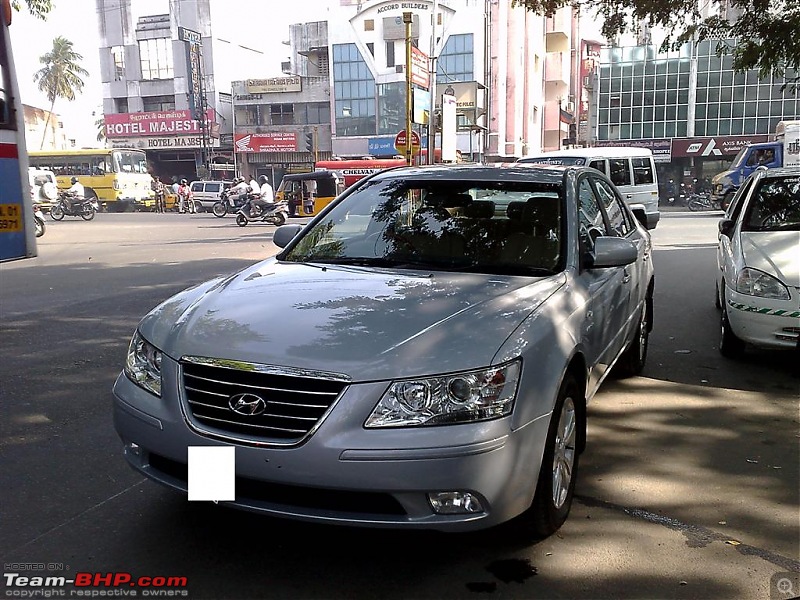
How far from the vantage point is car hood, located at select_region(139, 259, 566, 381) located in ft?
8.93

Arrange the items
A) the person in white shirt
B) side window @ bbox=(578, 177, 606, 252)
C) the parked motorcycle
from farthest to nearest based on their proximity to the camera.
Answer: the parked motorcycle < the person in white shirt < side window @ bbox=(578, 177, 606, 252)

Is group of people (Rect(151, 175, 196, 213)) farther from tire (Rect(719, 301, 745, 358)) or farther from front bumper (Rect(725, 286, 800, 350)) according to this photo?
front bumper (Rect(725, 286, 800, 350))

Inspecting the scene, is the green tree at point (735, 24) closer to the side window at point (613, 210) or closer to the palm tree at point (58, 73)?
the side window at point (613, 210)

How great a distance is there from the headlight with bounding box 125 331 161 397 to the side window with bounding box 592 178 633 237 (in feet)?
10.0

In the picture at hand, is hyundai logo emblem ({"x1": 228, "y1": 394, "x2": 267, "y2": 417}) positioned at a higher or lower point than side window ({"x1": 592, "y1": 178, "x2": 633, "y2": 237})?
lower

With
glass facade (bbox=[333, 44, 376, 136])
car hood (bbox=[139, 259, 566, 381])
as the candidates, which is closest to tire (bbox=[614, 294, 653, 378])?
car hood (bbox=[139, 259, 566, 381])

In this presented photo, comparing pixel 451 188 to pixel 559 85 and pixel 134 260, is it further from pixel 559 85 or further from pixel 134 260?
pixel 559 85

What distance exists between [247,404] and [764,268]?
14.9 feet

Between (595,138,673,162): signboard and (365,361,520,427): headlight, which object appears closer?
(365,361,520,427): headlight

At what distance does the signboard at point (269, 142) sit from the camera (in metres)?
52.2

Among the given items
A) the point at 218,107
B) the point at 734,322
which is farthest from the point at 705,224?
the point at 218,107

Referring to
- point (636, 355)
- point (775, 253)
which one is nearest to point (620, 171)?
point (775, 253)

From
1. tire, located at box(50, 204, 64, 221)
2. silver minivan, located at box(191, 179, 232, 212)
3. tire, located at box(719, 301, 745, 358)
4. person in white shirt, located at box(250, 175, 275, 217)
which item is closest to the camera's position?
tire, located at box(719, 301, 745, 358)

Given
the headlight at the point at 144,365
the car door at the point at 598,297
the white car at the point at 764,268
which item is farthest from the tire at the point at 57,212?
the headlight at the point at 144,365
